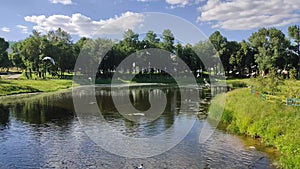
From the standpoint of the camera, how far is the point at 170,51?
134750 mm

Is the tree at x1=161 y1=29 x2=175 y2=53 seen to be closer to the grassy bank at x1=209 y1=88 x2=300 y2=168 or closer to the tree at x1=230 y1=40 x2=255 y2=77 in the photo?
the tree at x1=230 y1=40 x2=255 y2=77

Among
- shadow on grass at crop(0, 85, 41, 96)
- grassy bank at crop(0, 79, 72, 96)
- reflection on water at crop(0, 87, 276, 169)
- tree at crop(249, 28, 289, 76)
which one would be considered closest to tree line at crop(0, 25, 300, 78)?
tree at crop(249, 28, 289, 76)

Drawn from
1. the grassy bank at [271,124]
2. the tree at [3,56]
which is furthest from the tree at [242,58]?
the grassy bank at [271,124]

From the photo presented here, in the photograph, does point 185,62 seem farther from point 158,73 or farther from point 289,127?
point 289,127

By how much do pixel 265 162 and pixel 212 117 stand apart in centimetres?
1827

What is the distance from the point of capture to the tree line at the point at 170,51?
114 meters

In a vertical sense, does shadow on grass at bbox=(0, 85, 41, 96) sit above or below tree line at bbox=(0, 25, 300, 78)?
below

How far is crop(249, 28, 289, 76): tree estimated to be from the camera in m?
117

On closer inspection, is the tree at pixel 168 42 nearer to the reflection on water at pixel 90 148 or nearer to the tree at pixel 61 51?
the tree at pixel 61 51

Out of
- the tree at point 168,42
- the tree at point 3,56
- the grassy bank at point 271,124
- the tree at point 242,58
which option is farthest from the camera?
the tree at point 168,42

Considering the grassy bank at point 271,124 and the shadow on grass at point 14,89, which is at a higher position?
the shadow on grass at point 14,89

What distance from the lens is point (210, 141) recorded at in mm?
27781

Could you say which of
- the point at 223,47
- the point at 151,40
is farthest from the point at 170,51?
the point at 223,47

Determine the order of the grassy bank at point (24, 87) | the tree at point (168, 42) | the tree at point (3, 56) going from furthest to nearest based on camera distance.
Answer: the tree at point (168, 42) → the tree at point (3, 56) → the grassy bank at point (24, 87)
